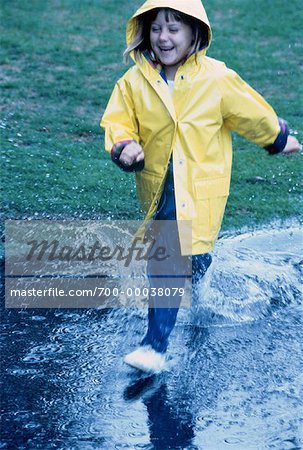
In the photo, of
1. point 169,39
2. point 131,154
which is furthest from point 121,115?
point 169,39

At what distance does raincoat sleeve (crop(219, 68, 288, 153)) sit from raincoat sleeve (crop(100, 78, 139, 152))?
38 centimetres

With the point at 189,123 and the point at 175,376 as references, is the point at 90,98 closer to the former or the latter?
the point at 189,123

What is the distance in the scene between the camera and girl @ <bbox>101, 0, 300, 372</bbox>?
3.55 m

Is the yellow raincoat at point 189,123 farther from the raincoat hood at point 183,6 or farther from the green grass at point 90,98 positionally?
the green grass at point 90,98

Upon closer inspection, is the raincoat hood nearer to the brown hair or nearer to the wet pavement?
the brown hair

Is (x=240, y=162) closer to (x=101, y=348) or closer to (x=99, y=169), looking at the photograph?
(x=99, y=169)

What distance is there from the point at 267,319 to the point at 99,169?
6.81ft

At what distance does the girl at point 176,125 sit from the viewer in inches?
140

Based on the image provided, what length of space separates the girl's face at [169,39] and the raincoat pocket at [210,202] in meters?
0.52

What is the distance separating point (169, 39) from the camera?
140 inches

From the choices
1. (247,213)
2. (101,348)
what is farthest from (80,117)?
(101,348)

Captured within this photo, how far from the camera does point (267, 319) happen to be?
4152 millimetres

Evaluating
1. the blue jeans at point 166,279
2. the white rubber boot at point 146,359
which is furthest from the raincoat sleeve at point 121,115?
the white rubber boot at point 146,359

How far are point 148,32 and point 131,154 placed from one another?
2.05ft
